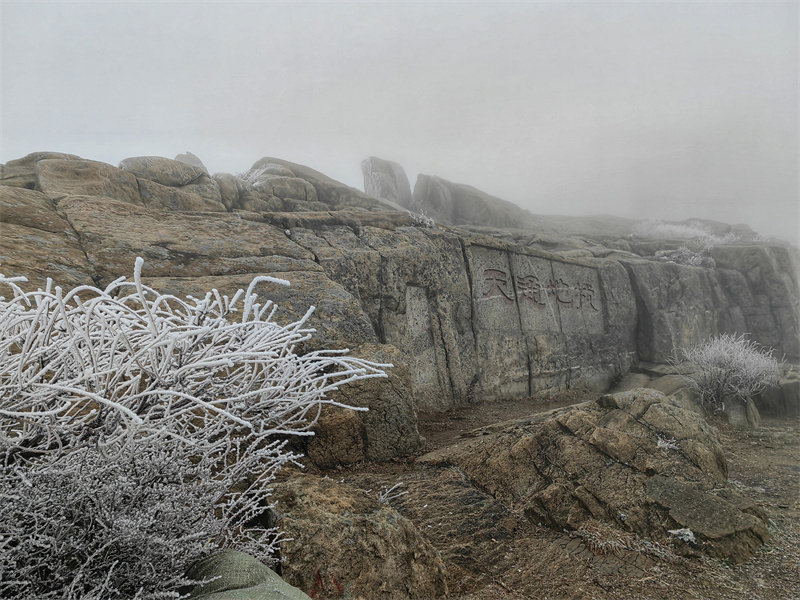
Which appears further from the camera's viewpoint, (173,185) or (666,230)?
(666,230)

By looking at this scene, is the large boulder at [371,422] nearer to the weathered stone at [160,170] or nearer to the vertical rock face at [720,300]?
the weathered stone at [160,170]

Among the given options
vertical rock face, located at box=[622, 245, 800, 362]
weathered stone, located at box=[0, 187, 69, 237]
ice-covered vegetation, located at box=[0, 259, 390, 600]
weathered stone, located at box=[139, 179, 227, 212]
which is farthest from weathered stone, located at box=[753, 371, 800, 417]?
weathered stone, located at box=[0, 187, 69, 237]

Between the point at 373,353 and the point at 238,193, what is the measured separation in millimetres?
6329

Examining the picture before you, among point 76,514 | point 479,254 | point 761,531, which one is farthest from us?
point 479,254

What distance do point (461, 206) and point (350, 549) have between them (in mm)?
20691

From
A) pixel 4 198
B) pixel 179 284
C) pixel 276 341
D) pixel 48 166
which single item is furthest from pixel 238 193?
pixel 276 341

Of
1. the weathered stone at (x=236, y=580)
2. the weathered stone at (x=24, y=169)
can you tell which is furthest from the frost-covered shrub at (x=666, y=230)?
the weathered stone at (x=236, y=580)

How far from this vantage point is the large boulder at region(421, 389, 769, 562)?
2.55 meters

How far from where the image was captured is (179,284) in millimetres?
3553

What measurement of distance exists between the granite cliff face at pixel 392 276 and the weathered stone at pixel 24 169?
0.9 inches

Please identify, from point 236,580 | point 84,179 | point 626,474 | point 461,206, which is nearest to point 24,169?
point 84,179

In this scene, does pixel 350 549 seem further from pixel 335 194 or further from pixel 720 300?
pixel 720 300

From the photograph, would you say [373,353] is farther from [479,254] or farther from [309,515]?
[479,254]

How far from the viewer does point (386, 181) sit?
23.5 metres
